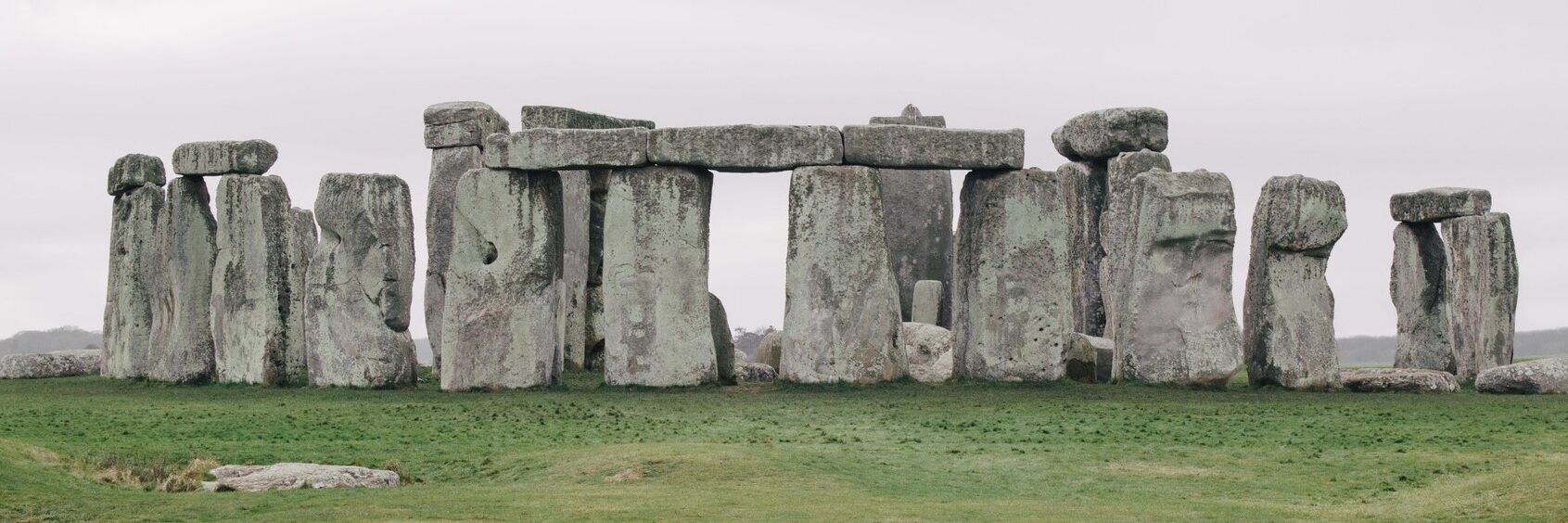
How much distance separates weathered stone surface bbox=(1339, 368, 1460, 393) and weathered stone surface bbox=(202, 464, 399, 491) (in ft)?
45.5

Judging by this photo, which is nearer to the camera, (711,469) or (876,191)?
(711,469)

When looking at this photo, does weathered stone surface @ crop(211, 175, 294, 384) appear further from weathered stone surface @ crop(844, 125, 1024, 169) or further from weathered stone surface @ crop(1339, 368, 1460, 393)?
weathered stone surface @ crop(1339, 368, 1460, 393)

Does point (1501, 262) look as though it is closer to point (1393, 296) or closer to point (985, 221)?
point (1393, 296)

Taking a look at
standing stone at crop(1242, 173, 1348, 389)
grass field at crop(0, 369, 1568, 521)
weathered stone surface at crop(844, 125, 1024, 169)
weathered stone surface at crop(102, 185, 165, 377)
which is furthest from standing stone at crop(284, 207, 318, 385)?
standing stone at crop(1242, 173, 1348, 389)

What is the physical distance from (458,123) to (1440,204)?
1390 cm

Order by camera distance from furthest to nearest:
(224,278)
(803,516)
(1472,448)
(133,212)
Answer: (133,212) < (224,278) < (1472,448) < (803,516)

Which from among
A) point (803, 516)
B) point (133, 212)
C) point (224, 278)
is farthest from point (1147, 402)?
point (133, 212)

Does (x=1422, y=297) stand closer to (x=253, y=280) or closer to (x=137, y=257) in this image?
(x=253, y=280)

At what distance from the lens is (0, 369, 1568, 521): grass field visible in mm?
18406

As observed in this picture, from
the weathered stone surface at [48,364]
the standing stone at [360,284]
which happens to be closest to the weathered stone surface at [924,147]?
the standing stone at [360,284]

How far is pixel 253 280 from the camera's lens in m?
31.6

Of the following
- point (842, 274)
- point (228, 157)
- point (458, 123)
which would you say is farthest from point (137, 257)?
point (842, 274)

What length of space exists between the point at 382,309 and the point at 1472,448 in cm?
1403

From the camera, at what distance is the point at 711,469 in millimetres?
20203
